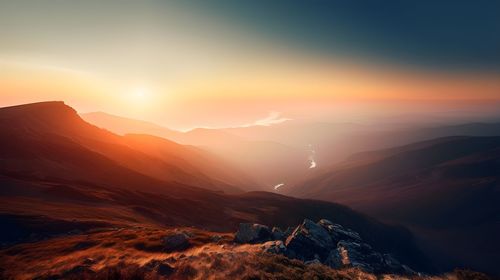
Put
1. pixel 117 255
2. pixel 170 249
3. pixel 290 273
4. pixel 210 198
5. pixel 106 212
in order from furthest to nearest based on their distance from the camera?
pixel 210 198 → pixel 106 212 → pixel 170 249 → pixel 117 255 → pixel 290 273

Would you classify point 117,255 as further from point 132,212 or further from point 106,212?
point 132,212

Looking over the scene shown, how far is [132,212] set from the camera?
309ft

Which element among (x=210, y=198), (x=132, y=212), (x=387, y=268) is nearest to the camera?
(x=387, y=268)

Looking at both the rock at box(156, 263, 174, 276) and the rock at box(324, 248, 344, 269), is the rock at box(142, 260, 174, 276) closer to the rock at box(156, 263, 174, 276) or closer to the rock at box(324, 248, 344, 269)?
the rock at box(156, 263, 174, 276)

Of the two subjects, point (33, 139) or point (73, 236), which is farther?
point (33, 139)

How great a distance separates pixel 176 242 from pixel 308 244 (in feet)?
78.6

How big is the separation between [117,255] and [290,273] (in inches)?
921

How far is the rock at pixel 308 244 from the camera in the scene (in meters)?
54.5

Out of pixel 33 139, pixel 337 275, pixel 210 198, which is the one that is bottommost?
pixel 210 198

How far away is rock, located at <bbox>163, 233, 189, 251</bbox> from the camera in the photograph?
146 ft

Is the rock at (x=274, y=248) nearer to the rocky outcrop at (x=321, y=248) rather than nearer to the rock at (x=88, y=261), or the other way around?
the rocky outcrop at (x=321, y=248)

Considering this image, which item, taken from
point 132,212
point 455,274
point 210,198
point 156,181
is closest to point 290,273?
point 455,274

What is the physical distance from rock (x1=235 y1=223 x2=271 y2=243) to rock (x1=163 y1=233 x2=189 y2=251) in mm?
10074

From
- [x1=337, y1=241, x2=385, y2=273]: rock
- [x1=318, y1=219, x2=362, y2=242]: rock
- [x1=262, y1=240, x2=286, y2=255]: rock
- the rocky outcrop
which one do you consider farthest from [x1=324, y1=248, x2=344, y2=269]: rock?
[x1=262, y1=240, x2=286, y2=255]: rock
